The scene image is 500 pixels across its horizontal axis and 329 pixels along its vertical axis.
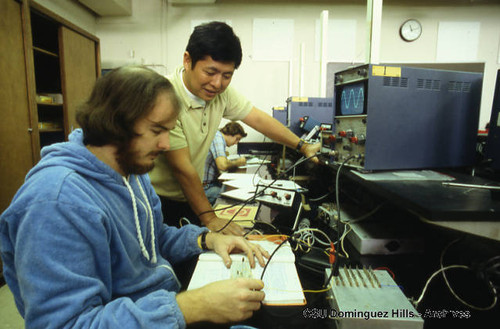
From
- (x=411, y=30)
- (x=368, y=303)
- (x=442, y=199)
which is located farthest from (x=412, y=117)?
(x=411, y=30)

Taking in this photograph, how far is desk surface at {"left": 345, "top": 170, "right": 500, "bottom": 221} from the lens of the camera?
57 cm

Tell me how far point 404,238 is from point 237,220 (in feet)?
2.01

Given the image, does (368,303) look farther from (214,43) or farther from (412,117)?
(214,43)

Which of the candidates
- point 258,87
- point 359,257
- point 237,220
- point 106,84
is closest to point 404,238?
point 359,257

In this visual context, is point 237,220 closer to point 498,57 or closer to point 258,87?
point 258,87

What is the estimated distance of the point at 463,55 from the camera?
13.3 ft

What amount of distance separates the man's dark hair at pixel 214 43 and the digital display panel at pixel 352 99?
0.49 meters

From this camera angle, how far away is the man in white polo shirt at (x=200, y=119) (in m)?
1.12

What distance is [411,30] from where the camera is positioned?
4031 millimetres

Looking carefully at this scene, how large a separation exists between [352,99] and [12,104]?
2.57 metres

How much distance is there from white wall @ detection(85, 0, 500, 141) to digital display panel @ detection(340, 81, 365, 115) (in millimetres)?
3082

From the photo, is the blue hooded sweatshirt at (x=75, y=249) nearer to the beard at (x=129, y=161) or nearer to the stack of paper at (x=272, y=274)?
the beard at (x=129, y=161)

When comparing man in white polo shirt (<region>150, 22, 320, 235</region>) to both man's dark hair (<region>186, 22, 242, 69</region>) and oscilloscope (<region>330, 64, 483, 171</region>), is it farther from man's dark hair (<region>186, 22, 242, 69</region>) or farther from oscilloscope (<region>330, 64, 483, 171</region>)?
oscilloscope (<region>330, 64, 483, 171</region>)

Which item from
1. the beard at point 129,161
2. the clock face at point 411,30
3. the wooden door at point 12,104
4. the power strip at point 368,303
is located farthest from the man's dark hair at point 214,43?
the clock face at point 411,30
